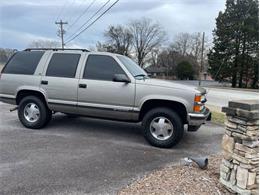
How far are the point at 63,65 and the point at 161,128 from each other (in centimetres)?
269

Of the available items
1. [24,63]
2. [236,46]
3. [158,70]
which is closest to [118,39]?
[158,70]

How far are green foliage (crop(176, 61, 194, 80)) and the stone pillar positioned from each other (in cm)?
6057

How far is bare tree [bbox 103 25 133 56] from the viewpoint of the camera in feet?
200

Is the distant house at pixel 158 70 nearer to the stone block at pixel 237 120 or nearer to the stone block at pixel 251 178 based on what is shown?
the stone block at pixel 237 120

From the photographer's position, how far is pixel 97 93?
5.38m

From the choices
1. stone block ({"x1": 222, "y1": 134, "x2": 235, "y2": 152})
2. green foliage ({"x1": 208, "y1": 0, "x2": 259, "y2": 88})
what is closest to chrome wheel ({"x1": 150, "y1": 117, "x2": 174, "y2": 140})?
stone block ({"x1": 222, "y1": 134, "x2": 235, "y2": 152})

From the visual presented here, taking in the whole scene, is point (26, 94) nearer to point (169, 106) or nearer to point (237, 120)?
point (169, 106)

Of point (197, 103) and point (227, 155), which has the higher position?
point (197, 103)

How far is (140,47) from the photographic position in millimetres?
64438

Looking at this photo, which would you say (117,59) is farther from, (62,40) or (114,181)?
(62,40)

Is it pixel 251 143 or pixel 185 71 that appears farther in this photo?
pixel 185 71

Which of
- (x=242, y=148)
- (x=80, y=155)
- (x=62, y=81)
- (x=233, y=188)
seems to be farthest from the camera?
(x=62, y=81)

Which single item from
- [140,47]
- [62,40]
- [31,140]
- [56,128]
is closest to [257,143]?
[31,140]

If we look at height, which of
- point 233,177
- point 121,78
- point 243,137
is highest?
point 121,78
